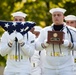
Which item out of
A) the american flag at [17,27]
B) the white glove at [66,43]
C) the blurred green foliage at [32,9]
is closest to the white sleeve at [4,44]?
the american flag at [17,27]

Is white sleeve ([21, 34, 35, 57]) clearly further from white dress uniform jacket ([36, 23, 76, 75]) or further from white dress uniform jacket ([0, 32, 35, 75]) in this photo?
white dress uniform jacket ([36, 23, 76, 75])

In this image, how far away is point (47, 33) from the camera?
11359 mm

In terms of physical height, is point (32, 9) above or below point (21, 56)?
Result: above

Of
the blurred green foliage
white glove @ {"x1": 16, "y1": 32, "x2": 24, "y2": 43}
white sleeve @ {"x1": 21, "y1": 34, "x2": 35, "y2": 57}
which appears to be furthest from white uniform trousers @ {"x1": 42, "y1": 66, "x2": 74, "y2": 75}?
the blurred green foliage

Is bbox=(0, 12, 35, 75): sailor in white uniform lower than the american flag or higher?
lower

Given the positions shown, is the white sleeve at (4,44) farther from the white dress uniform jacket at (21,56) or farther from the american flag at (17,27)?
the american flag at (17,27)

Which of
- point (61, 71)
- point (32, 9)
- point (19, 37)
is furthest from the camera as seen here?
point (32, 9)

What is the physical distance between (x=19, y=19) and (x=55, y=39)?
93 centimetres

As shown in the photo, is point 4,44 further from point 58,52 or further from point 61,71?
point 61,71

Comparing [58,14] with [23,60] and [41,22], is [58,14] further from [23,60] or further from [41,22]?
[41,22]

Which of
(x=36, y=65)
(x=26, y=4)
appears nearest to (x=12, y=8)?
(x=26, y=4)

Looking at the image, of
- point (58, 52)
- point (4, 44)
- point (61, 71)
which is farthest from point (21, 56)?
point (61, 71)

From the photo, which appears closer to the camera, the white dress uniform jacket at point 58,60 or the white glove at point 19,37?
the white glove at point 19,37

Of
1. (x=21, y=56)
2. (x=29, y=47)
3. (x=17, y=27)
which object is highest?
(x=17, y=27)
